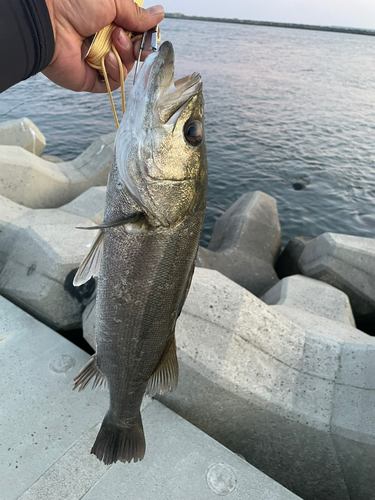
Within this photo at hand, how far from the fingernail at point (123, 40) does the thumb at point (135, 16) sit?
5 centimetres

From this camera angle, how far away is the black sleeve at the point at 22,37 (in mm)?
1761

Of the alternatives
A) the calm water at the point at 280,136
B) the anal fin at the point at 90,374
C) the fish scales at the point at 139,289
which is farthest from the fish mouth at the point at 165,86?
the calm water at the point at 280,136

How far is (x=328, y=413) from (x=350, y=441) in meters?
0.27

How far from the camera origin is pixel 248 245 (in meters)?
7.75

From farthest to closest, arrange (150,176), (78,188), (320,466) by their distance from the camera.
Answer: (78,188) < (320,466) < (150,176)

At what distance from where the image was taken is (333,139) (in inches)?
689

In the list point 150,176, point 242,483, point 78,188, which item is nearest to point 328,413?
point 242,483

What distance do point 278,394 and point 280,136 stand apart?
651 inches

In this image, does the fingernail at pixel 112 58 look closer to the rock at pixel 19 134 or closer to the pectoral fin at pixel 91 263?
A: the pectoral fin at pixel 91 263

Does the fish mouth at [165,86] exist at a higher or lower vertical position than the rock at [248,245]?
higher

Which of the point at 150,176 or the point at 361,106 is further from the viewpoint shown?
the point at 361,106

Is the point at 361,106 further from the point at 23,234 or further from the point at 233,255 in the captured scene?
the point at 23,234

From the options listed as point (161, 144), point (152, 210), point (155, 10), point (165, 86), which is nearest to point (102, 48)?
point (155, 10)

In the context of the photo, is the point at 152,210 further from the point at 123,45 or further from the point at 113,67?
the point at 113,67
